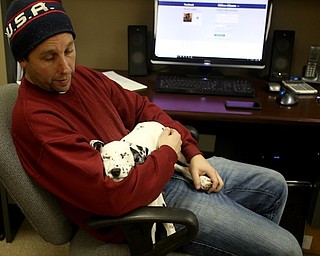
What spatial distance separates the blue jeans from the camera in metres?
1.17

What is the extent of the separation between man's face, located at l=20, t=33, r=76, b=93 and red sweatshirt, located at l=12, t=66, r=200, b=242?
3 centimetres

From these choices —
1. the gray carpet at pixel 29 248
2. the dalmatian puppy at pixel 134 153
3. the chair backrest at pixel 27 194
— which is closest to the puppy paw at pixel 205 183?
the dalmatian puppy at pixel 134 153

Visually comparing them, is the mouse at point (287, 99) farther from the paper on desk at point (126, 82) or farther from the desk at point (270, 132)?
the paper on desk at point (126, 82)

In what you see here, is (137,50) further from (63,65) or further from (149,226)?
(149,226)

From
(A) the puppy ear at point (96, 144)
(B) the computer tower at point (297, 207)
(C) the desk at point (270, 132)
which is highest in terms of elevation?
(A) the puppy ear at point (96, 144)

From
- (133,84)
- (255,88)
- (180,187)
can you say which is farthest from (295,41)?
(180,187)

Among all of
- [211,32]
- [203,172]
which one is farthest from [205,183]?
[211,32]

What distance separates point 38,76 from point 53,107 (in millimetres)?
92

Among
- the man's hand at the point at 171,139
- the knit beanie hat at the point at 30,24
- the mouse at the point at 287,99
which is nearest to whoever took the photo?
the knit beanie hat at the point at 30,24

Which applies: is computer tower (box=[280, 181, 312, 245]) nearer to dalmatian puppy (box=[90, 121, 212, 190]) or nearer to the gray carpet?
dalmatian puppy (box=[90, 121, 212, 190])

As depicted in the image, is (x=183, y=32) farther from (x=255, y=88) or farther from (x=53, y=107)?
(x=53, y=107)

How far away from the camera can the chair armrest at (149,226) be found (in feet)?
3.41

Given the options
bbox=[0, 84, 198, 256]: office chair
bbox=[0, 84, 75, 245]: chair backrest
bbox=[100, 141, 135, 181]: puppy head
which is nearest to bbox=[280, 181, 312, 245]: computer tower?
bbox=[0, 84, 198, 256]: office chair

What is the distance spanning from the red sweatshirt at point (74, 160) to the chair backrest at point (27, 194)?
2 centimetres
